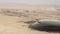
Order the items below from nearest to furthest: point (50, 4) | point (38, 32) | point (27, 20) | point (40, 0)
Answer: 1. point (38, 32)
2. point (27, 20)
3. point (50, 4)
4. point (40, 0)

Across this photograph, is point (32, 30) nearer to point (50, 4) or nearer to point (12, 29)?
point (12, 29)

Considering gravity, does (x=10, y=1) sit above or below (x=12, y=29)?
above

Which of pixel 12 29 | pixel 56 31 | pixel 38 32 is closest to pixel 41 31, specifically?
pixel 38 32

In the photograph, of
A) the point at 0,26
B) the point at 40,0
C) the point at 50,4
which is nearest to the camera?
the point at 0,26

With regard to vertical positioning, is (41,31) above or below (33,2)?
below

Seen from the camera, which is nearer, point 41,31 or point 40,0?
point 41,31

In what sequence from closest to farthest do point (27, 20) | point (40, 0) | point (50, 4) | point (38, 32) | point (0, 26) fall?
point (38, 32) < point (0, 26) < point (27, 20) < point (50, 4) < point (40, 0)

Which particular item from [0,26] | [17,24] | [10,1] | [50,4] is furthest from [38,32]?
[10,1]

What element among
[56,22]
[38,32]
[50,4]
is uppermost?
[50,4]

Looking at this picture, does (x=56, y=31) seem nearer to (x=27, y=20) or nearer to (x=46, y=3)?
(x=27, y=20)
